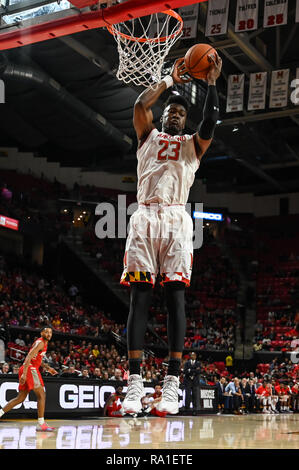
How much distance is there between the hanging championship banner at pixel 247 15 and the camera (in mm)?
14375


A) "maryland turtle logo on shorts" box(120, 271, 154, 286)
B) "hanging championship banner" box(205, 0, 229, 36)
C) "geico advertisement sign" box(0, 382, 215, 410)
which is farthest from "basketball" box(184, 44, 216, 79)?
"hanging championship banner" box(205, 0, 229, 36)

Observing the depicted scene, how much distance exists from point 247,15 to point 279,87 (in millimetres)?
3135

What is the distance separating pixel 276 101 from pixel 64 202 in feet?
44.7

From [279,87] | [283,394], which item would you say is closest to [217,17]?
[279,87]

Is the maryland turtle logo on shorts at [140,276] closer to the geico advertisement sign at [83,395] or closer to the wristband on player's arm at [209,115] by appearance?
the wristband on player's arm at [209,115]

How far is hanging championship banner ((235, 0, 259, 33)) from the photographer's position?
14.4 m

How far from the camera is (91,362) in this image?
1916 cm

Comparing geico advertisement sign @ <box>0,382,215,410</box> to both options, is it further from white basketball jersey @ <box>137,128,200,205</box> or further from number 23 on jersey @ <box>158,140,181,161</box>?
number 23 on jersey @ <box>158,140,181,161</box>

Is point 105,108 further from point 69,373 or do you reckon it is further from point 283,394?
point 283,394

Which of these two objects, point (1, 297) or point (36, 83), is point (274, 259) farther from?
point (36, 83)

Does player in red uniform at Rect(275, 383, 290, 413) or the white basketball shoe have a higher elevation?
the white basketball shoe

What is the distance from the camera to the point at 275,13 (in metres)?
14.1

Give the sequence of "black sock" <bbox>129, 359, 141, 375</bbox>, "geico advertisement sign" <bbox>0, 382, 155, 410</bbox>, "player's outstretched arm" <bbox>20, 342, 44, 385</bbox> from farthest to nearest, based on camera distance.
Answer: "geico advertisement sign" <bbox>0, 382, 155, 410</bbox> → "player's outstretched arm" <bbox>20, 342, 44, 385</bbox> → "black sock" <bbox>129, 359, 141, 375</bbox>
